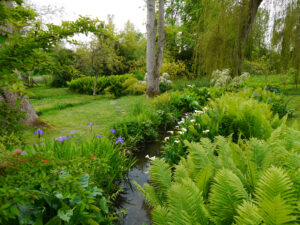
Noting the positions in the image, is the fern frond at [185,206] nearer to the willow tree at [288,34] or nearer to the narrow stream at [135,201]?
the narrow stream at [135,201]

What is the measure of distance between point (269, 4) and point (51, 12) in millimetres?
18023

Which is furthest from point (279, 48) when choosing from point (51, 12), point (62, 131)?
point (51, 12)

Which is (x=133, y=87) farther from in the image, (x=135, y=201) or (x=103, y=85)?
(x=135, y=201)

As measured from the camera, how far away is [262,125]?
2643 mm

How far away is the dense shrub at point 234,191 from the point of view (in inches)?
29.8

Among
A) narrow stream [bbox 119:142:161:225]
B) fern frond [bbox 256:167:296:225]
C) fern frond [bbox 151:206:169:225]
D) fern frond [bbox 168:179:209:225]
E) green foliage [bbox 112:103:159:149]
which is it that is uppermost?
fern frond [bbox 256:167:296:225]

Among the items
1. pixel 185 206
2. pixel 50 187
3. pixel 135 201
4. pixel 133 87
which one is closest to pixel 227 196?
pixel 185 206

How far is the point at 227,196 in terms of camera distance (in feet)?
3.27

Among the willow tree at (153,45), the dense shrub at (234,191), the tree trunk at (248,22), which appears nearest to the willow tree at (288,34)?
the tree trunk at (248,22)

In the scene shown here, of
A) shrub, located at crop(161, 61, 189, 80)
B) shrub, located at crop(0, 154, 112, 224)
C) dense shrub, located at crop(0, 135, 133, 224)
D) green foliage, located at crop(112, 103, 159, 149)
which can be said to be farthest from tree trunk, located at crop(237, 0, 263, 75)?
shrub, located at crop(161, 61, 189, 80)

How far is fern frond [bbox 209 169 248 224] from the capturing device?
0.96 meters

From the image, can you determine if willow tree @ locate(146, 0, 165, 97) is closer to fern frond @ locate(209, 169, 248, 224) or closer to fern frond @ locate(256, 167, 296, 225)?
fern frond @ locate(209, 169, 248, 224)

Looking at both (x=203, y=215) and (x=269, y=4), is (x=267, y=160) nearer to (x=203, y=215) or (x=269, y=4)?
(x=203, y=215)

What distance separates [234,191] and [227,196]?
5 cm
